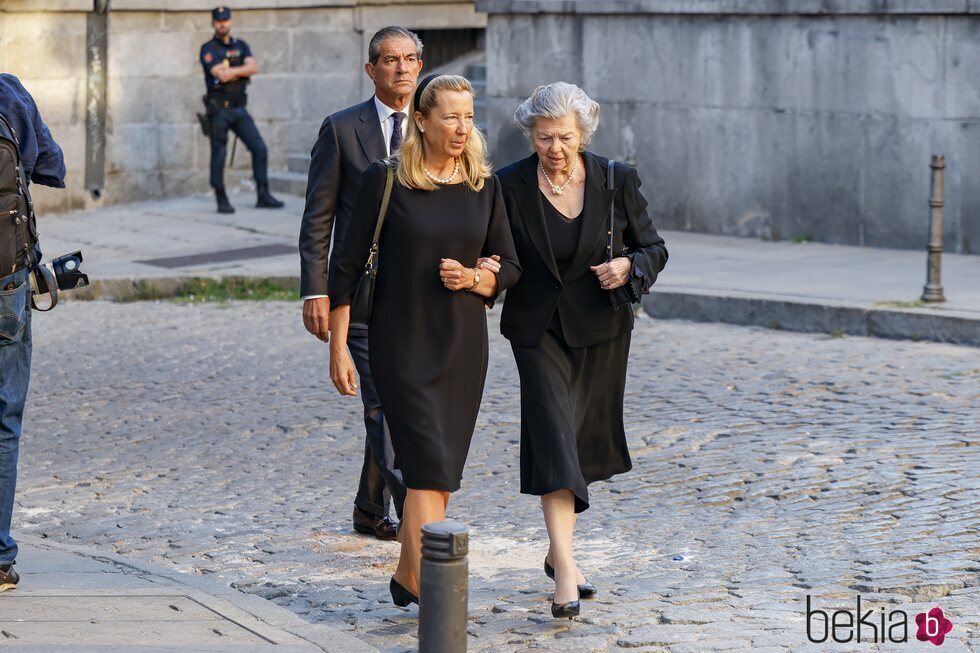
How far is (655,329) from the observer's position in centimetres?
1122

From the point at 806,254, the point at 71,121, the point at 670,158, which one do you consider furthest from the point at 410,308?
the point at 71,121

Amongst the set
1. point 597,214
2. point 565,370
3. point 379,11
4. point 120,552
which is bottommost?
point 120,552

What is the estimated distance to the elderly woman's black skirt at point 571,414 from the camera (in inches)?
220

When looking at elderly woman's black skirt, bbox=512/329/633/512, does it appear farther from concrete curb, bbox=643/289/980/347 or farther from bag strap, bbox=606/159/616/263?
concrete curb, bbox=643/289/980/347

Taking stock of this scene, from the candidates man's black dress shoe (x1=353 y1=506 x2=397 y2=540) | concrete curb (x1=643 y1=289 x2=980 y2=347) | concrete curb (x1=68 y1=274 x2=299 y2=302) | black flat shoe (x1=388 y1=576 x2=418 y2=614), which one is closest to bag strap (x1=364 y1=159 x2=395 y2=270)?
black flat shoe (x1=388 y1=576 x2=418 y2=614)

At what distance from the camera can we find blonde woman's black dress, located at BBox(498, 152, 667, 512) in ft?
18.3

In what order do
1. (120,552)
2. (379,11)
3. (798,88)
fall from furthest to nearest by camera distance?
(379,11)
(798,88)
(120,552)

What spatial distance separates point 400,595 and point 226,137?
1199cm

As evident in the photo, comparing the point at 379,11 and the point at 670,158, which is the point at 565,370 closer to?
the point at 670,158

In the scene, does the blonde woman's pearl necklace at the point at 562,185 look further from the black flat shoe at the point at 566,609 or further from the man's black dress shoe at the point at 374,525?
the man's black dress shoe at the point at 374,525

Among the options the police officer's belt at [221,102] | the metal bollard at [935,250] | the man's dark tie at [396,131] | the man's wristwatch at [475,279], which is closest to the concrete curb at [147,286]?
the police officer's belt at [221,102]

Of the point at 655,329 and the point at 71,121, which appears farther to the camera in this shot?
the point at 71,121

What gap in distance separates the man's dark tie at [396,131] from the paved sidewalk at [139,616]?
5.75 feet

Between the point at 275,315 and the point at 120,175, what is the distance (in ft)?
21.4
